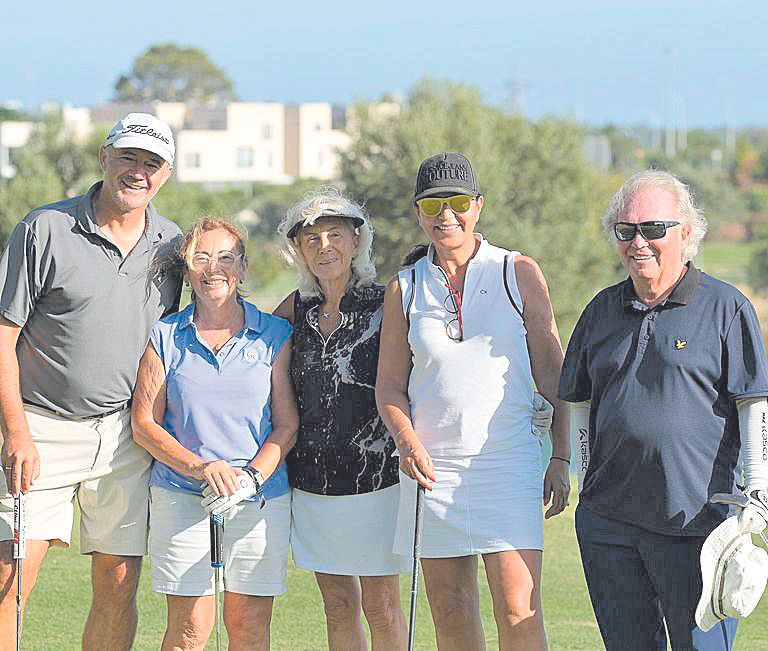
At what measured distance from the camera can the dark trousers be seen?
3551mm

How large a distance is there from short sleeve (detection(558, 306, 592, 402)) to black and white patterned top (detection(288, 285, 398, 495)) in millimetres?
697

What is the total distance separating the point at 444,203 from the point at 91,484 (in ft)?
5.08

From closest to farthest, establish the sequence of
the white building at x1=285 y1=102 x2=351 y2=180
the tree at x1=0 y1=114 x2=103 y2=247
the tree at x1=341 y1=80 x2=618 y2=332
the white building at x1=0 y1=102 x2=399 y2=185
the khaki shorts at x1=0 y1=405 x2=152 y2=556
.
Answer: the khaki shorts at x1=0 y1=405 x2=152 y2=556
the tree at x1=341 y1=80 x2=618 y2=332
the tree at x1=0 y1=114 x2=103 y2=247
the white building at x1=0 y1=102 x2=399 y2=185
the white building at x1=285 y1=102 x2=351 y2=180

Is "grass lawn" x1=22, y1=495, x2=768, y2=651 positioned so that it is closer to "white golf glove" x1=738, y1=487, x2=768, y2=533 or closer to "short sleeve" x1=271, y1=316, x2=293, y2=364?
"short sleeve" x1=271, y1=316, x2=293, y2=364

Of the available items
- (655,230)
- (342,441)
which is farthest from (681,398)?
(342,441)

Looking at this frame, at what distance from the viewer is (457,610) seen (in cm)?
408

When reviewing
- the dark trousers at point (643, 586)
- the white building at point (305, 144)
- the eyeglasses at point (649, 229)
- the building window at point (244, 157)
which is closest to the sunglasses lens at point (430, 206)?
the eyeglasses at point (649, 229)

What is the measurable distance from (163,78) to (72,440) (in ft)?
302

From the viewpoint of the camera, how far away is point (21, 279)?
4184 millimetres

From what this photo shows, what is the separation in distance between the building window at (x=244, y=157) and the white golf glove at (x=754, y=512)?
86484 millimetres

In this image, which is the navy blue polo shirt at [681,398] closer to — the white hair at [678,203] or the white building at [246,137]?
the white hair at [678,203]

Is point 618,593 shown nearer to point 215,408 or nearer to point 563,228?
point 215,408

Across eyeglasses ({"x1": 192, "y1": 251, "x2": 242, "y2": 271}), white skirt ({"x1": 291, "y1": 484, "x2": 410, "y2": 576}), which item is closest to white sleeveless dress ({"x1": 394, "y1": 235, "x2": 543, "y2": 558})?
white skirt ({"x1": 291, "y1": 484, "x2": 410, "y2": 576})

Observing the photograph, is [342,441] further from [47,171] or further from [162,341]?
[47,171]
